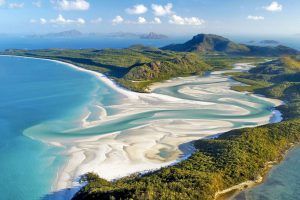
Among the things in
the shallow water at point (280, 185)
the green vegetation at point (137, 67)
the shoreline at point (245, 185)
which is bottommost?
the shallow water at point (280, 185)

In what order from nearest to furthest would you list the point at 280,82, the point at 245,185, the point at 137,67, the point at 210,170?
the point at 245,185, the point at 210,170, the point at 280,82, the point at 137,67

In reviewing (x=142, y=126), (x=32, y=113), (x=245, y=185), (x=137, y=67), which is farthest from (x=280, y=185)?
(x=137, y=67)

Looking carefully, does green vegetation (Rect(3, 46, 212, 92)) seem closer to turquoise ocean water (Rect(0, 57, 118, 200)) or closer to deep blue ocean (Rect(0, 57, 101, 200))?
turquoise ocean water (Rect(0, 57, 118, 200))

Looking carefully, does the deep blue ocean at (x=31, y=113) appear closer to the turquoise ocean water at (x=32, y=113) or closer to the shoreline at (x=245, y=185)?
the turquoise ocean water at (x=32, y=113)

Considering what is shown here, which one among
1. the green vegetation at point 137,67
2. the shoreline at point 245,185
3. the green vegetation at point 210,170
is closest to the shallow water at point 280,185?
the shoreline at point 245,185

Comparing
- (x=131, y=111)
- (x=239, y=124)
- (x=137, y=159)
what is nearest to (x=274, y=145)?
(x=239, y=124)

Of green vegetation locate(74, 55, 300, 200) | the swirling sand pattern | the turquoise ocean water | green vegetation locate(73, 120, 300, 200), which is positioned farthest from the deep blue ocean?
green vegetation locate(73, 120, 300, 200)

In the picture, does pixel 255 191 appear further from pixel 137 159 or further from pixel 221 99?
pixel 221 99

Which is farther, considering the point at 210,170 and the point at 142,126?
the point at 142,126

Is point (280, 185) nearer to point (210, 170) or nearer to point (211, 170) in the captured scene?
point (211, 170)
